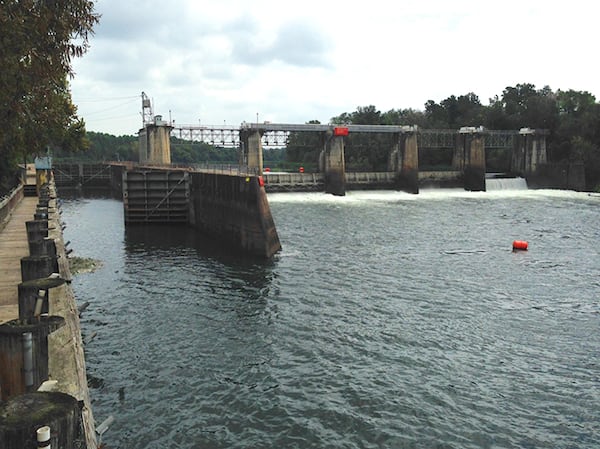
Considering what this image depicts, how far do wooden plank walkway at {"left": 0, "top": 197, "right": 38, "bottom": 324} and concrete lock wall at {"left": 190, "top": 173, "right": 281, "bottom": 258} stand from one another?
13210mm

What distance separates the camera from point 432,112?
129m

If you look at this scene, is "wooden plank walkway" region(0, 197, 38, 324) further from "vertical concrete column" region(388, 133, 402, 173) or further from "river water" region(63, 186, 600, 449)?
"vertical concrete column" region(388, 133, 402, 173)

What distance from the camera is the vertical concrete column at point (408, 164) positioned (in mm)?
77625

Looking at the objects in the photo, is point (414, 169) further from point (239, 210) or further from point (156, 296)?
point (156, 296)

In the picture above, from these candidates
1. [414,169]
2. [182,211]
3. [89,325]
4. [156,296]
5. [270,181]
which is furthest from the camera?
[414,169]

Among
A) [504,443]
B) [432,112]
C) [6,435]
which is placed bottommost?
[504,443]

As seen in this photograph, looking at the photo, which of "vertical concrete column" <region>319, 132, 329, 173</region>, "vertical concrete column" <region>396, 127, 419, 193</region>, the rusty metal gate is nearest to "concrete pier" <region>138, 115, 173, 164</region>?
"vertical concrete column" <region>319, 132, 329, 173</region>

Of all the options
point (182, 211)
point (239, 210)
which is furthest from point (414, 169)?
point (239, 210)

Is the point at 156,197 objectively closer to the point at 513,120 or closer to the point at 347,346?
the point at 347,346

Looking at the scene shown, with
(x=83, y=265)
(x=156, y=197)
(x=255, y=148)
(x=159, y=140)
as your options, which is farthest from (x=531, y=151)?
(x=83, y=265)

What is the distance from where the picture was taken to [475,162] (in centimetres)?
8181

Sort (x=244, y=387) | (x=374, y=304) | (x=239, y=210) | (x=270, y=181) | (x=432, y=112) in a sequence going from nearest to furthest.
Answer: (x=244, y=387) < (x=374, y=304) < (x=239, y=210) < (x=270, y=181) < (x=432, y=112)

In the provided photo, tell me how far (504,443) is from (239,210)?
26779 millimetres

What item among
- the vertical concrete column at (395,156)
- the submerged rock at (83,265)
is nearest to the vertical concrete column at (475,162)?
the vertical concrete column at (395,156)
